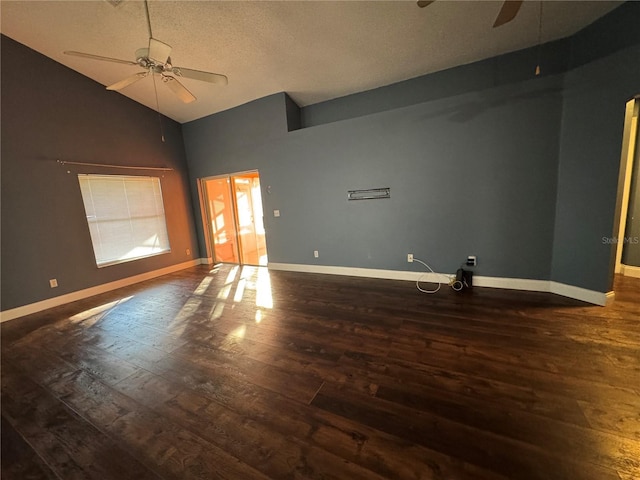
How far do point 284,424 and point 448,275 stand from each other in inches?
119

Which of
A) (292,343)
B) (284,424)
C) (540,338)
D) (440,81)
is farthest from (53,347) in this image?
(440,81)

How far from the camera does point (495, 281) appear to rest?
3318mm

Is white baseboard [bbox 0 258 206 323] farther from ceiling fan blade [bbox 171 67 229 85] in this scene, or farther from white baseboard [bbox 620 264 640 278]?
white baseboard [bbox 620 264 640 278]

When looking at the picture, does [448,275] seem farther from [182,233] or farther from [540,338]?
[182,233]

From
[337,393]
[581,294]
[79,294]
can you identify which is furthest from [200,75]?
[581,294]

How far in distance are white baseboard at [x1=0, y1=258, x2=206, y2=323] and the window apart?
1.27ft

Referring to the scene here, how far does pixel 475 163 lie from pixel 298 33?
2.81 metres

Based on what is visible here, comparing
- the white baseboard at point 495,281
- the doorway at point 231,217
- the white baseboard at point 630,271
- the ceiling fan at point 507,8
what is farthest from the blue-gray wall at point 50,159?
the white baseboard at point 630,271

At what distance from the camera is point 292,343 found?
2.31 metres

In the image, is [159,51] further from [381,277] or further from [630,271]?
[630,271]

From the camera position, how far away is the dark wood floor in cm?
125

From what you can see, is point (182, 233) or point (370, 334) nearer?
point (370, 334)

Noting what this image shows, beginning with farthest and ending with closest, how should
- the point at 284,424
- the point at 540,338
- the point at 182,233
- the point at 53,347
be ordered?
the point at 182,233, the point at 53,347, the point at 540,338, the point at 284,424

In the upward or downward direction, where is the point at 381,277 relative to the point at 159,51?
→ downward
